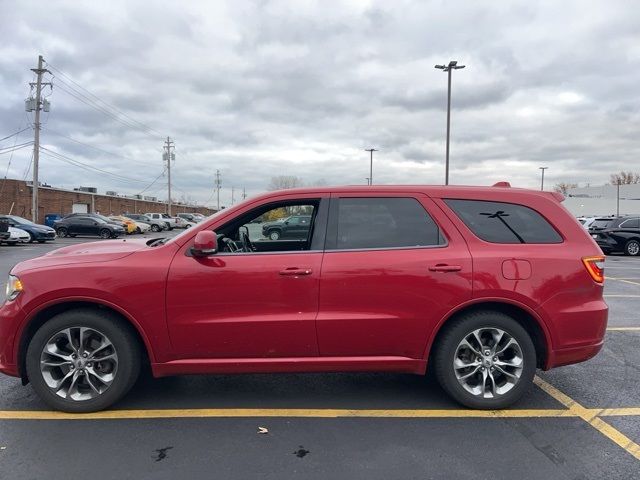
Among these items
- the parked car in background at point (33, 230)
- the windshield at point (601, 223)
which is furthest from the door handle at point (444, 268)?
the parked car in background at point (33, 230)

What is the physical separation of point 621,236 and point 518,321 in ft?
61.0

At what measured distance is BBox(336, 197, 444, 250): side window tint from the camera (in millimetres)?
3904

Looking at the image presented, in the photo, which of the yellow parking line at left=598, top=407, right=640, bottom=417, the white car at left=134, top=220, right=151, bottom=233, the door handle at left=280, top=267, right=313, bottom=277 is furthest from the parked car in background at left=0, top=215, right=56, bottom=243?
the yellow parking line at left=598, top=407, right=640, bottom=417

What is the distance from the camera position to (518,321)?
13.0ft

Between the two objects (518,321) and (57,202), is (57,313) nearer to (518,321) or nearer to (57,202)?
(518,321)

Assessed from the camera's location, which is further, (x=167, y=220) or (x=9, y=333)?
(x=167, y=220)

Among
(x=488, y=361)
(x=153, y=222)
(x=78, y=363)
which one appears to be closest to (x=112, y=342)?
(x=78, y=363)

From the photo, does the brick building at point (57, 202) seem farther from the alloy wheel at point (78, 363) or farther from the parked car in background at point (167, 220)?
the alloy wheel at point (78, 363)

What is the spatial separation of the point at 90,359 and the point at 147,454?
0.96 metres

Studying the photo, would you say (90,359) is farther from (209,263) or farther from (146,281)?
(209,263)

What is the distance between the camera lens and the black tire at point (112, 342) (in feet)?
12.2

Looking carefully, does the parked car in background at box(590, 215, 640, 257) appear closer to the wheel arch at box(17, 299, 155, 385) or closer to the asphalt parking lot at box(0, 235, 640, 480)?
the asphalt parking lot at box(0, 235, 640, 480)

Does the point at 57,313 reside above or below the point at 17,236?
below

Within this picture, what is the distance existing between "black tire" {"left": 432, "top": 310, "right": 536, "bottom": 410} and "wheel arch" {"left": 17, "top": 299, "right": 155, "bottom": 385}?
7.28ft
